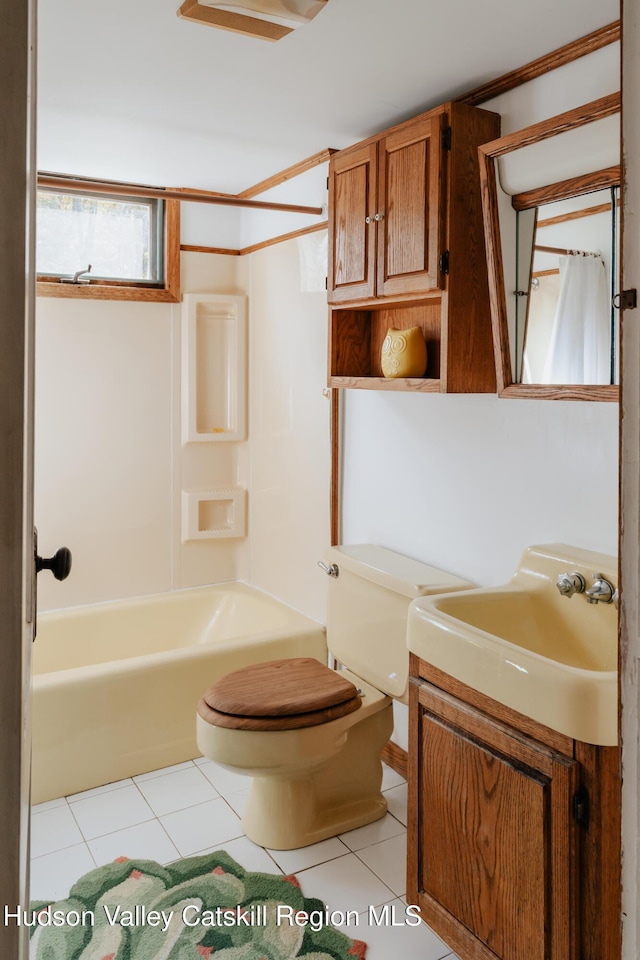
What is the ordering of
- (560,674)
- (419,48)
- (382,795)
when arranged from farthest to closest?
(382,795)
(419,48)
(560,674)

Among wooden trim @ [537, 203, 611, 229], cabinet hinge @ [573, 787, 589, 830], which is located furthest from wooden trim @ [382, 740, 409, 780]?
wooden trim @ [537, 203, 611, 229]

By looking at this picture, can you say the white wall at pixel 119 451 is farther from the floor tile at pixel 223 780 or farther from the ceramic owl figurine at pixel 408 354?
the ceramic owl figurine at pixel 408 354

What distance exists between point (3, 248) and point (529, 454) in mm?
1743

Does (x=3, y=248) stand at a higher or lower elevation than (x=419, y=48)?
lower

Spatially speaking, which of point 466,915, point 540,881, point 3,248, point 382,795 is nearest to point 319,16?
point 3,248

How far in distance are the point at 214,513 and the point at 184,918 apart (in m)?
2.04

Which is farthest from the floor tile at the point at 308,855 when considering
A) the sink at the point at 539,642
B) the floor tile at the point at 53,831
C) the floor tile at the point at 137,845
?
the sink at the point at 539,642

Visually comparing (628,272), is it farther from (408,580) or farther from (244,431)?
(244,431)

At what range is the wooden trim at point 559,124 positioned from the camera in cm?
156

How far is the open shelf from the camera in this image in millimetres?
2455

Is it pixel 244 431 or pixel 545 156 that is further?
pixel 244 431

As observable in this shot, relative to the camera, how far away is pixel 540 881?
1.46 m

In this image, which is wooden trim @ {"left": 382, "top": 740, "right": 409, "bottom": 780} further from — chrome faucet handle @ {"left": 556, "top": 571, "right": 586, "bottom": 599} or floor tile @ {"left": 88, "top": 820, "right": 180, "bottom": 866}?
chrome faucet handle @ {"left": 556, "top": 571, "right": 586, "bottom": 599}

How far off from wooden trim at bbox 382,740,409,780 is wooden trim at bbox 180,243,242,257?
7.73 feet
